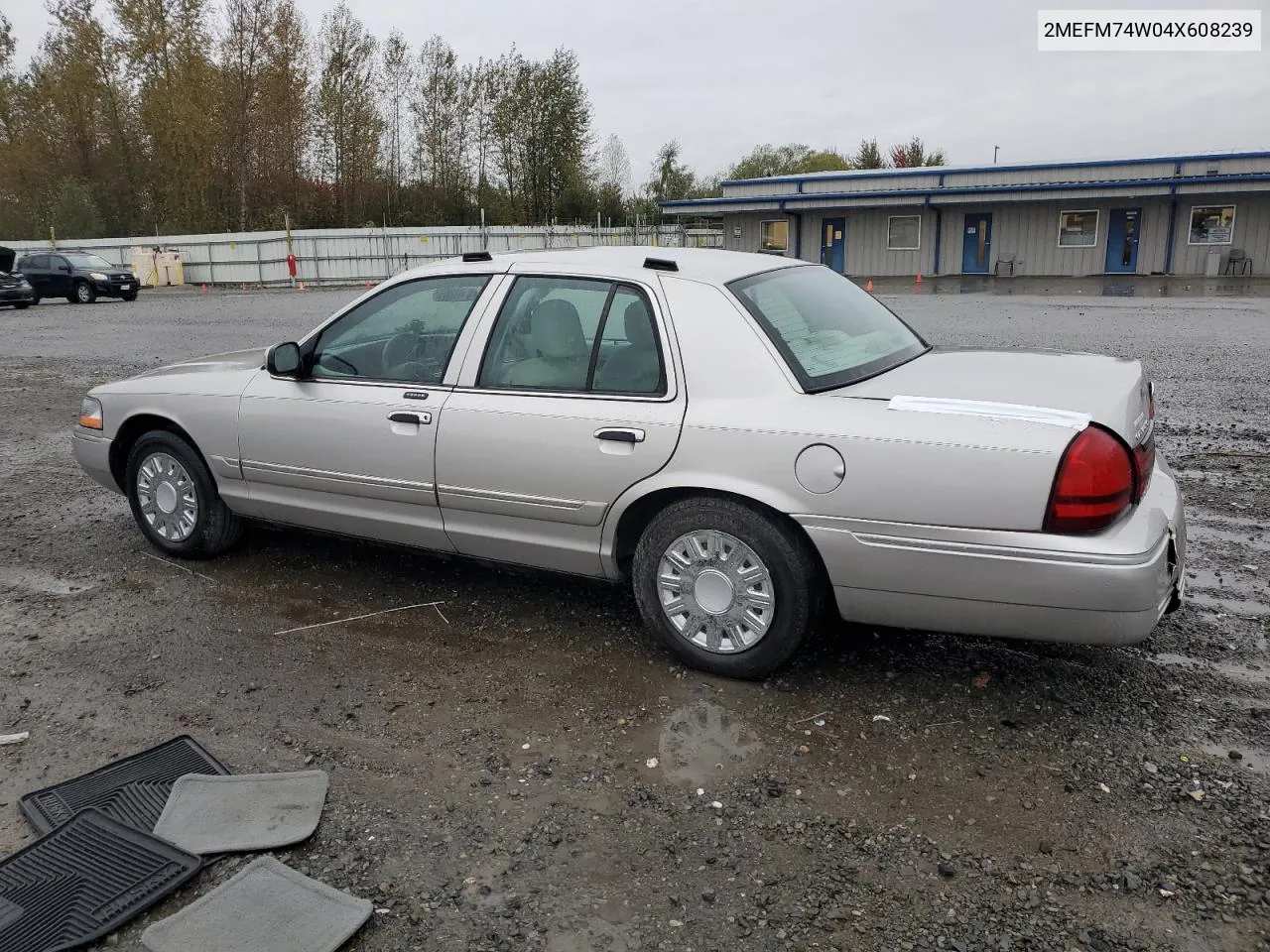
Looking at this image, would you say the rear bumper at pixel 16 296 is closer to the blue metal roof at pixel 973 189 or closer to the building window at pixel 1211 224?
the blue metal roof at pixel 973 189

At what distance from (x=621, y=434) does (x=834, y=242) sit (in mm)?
35014

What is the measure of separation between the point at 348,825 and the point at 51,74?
5294 cm

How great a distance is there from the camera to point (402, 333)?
4.73 meters

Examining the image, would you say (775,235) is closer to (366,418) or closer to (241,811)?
(366,418)

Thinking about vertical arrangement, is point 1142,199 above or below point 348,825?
above

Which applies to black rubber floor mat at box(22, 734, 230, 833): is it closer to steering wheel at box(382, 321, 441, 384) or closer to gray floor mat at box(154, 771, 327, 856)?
gray floor mat at box(154, 771, 327, 856)

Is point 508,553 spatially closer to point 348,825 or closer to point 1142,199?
point 348,825

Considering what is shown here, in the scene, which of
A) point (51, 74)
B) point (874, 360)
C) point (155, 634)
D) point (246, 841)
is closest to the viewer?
point (246, 841)

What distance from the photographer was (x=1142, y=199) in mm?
32094

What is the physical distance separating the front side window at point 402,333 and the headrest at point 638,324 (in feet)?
2.51

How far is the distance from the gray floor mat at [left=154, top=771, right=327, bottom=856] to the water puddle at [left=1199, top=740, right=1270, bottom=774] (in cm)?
287

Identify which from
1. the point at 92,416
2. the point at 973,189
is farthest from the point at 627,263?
the point at 973,189

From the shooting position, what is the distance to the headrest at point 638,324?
13.1ft

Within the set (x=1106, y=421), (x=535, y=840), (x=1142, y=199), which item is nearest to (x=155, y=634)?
(x=535, y=840)
